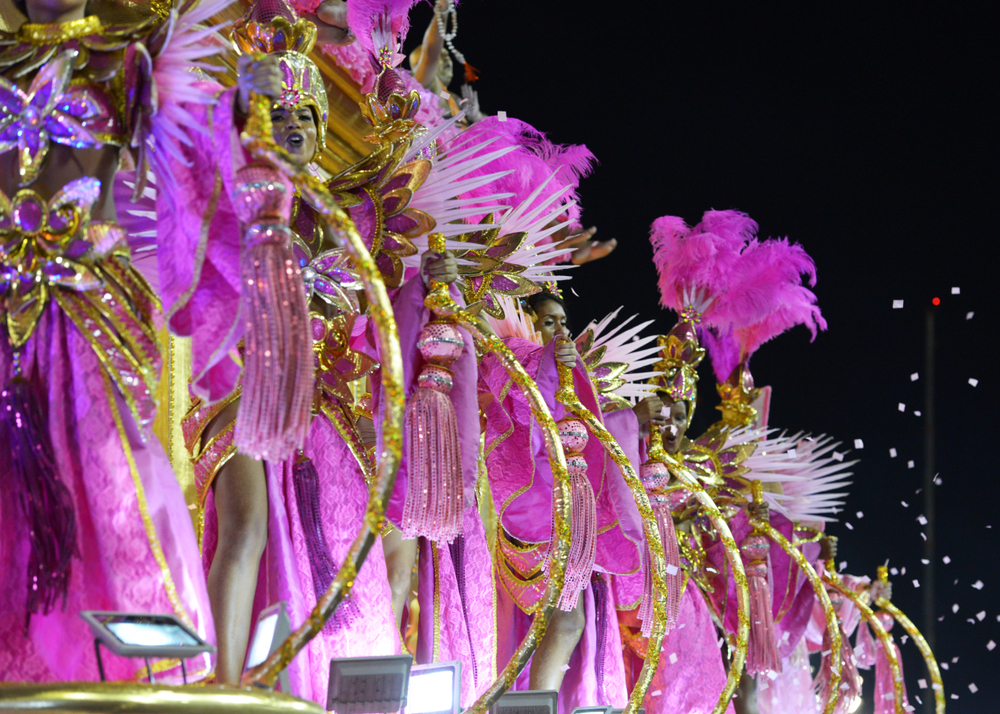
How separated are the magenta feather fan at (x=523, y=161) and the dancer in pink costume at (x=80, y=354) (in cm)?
116

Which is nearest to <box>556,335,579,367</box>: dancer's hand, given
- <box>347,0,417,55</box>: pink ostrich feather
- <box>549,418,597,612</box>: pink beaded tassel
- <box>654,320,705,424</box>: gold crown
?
<box>549,418,597,612</box>: pink beaded tassel

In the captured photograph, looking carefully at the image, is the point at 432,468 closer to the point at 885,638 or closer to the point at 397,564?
the point at 397,564

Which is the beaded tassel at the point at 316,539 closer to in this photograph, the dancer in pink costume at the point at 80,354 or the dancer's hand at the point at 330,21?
the dancer in pink costume at the point at 80,354

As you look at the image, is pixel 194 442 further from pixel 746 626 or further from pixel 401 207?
pixel 746 626

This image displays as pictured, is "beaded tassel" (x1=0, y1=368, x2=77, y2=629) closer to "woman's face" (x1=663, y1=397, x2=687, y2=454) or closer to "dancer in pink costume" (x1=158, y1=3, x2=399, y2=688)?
"dancer in pink costume" (x1=158, y1=3, x2=399, y2=688)

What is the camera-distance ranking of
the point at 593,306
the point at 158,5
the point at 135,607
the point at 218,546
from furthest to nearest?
the point at 593,306, the point at 158,5, the point at 218,546, the point at 135,607

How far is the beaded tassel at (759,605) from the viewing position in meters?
4.28

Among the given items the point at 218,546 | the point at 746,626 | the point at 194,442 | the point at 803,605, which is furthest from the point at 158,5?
the point at 803,605

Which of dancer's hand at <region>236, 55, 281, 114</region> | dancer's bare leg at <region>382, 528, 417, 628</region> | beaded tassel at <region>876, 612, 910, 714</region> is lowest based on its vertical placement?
beaded tassel at <region>876, 612, 910, 714</region>

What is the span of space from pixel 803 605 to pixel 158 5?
400 centimetres

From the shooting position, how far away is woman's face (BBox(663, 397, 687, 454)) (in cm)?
459

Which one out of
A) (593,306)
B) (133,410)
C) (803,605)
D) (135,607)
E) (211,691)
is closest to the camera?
(211,691)

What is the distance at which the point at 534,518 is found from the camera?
3412 mm

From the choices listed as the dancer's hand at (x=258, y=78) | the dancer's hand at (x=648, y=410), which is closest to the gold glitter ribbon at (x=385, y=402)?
the dancer's hand at (x=258, y=78)
